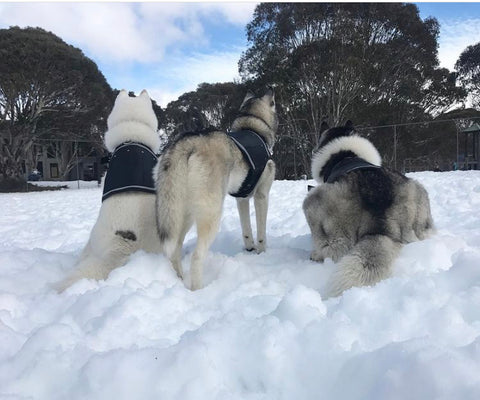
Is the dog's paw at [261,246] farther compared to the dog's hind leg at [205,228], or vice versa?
the dog's paw at [261,246]

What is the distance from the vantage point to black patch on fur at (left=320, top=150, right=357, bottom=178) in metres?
4.38

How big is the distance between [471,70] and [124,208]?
4045cm

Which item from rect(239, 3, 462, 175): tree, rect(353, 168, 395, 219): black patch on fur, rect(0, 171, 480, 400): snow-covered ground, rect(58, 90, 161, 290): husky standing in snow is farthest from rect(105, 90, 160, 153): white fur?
rect(239, 3, 462, 175): tree

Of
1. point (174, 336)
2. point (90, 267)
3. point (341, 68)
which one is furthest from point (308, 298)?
point (341, 68)

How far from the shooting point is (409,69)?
2683cm

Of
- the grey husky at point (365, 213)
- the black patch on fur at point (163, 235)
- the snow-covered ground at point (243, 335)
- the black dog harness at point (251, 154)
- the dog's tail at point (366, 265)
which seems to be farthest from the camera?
the black dog harness at point (251, 154)

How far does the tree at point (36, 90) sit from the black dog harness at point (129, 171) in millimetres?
23903

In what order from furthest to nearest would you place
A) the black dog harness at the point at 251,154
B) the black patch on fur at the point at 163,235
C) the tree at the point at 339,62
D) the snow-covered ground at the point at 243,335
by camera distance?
the tree at the point at 339,62, the black dog harness at the point at 251,154, the black patch on fur at the point at 163,235, the snow-covered ground at the point at 243,335

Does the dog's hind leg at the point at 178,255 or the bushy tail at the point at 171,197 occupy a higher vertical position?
the bushy tail at the point at 171,197

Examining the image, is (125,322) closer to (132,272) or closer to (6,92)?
(132,272)

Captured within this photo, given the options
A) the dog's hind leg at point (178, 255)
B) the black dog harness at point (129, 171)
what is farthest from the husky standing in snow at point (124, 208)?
the dog's hind leg at point (178, 255)

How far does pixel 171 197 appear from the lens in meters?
3.21

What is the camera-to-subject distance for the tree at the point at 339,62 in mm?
23062

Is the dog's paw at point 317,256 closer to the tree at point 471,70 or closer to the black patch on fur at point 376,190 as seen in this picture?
the black patch on fur at point 376,190
